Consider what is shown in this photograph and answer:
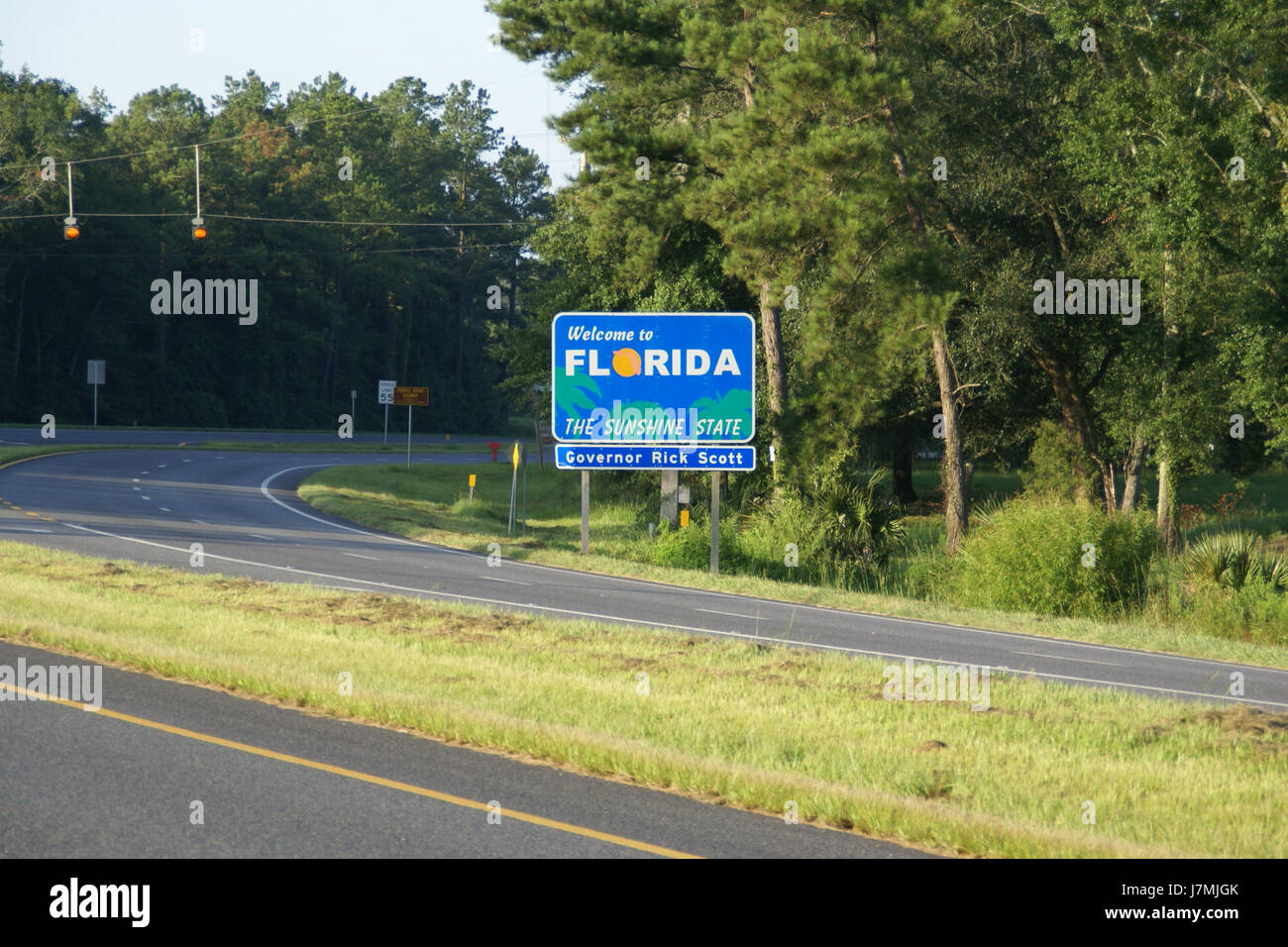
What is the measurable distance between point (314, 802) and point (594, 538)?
26.8 meters

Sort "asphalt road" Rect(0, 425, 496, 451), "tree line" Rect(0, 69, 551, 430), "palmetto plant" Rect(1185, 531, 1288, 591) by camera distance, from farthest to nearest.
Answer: "tree line" Rect(0, 69, 551, 430), "asphalt road" Rect(0, 425, 496, 451), "palmetto plant" Rect(1185, 531, 1288, 591)

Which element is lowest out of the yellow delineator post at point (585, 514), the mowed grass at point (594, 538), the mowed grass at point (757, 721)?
the mowed grass at point (594, 538)

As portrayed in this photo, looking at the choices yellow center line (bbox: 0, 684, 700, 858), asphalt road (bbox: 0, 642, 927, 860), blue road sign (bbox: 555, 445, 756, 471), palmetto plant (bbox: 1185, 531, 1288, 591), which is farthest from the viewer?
blue road sign (bbox: 555, 445, 756, 471)

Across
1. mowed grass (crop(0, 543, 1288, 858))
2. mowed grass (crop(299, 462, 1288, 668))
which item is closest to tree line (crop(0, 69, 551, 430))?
mowed grass (crop(299, 462, 1288, 668))

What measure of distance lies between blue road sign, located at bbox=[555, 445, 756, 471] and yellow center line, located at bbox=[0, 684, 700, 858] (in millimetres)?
14773

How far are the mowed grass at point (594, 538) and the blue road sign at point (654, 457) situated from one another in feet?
6.76

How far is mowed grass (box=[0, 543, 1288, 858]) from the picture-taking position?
7.39 metres

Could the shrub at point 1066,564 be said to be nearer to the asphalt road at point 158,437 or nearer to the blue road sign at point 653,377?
the blue road sign at point 653,377

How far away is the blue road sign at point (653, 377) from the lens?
2403 cm

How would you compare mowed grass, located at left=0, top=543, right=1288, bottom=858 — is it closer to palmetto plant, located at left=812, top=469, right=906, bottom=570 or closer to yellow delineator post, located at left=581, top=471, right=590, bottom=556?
yellow delineator post, located at left=581, top=471, right=590, bottom=556

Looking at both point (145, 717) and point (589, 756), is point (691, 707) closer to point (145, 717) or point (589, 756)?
point (589, 756)

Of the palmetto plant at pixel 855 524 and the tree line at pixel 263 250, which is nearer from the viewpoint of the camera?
the palmetto plant at pixel 855 524

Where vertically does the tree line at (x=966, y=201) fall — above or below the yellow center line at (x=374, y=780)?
above

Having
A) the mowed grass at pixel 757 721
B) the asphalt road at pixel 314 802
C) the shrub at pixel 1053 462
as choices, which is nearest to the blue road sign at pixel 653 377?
the mowed grass at pixel 757 721
